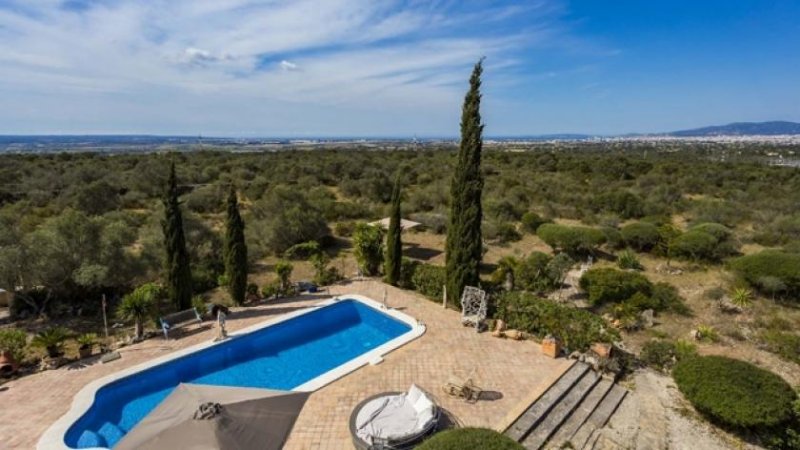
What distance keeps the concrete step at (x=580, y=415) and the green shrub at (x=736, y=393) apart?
5.09ft

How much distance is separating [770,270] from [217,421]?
1784 cm

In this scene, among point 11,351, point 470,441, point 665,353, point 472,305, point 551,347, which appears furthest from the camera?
point 472,305

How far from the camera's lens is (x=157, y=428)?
4.88m

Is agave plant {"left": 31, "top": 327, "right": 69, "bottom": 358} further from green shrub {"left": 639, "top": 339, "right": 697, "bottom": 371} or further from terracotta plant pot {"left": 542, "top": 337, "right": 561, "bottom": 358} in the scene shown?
green shrub {"left": 639, "top": 339, "right": 697, "bottom": 371}

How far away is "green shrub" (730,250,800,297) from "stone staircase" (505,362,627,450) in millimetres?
9162

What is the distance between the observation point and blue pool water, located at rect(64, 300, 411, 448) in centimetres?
859

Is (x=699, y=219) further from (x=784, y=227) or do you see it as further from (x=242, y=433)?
(x=242, y=433)

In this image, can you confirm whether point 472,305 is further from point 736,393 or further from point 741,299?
point 741,299

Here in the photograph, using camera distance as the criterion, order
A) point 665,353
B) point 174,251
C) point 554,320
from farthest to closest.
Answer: point 174,251 < point 554,320 < point 665,353

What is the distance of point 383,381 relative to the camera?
31.4ft

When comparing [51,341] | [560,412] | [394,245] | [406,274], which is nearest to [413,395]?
[560,412]

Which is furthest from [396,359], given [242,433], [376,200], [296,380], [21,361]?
[376,200]

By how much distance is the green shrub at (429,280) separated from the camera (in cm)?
1483

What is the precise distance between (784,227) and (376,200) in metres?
25.2
